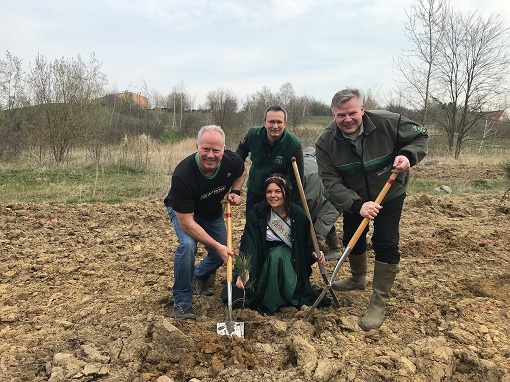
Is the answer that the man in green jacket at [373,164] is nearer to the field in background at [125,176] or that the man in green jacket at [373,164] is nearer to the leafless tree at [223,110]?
the field in background at [125,176]

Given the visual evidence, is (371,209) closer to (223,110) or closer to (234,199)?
(234,199)

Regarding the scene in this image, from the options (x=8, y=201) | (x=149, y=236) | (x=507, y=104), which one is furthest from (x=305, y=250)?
(x=507, y=104)

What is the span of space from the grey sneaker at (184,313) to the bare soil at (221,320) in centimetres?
6

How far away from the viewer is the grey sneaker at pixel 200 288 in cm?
393

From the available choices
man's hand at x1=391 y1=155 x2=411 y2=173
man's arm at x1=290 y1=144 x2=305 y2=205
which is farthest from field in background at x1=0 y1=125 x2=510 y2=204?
man's hand at x1=391 y1=155 x2=411 y2=173

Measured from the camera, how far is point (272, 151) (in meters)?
4.04

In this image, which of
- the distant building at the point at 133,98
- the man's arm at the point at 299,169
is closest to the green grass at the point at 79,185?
the man's arm at the point at 299,169

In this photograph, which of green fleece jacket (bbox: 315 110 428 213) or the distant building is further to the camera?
the distant building

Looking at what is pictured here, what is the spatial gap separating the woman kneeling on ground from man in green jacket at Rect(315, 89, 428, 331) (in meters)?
0.43

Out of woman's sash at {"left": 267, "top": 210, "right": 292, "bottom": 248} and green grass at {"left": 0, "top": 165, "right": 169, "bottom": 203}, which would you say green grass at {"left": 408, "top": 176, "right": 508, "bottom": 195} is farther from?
woman's sash at {"left": 267, "top": 210, "right": 292, "bottom": 248}

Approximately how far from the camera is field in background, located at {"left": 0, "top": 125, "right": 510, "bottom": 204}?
924cm

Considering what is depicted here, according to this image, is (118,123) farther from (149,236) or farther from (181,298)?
(181,298)

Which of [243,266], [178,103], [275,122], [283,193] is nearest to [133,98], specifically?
[178,103]

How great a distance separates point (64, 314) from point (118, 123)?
21536mm
